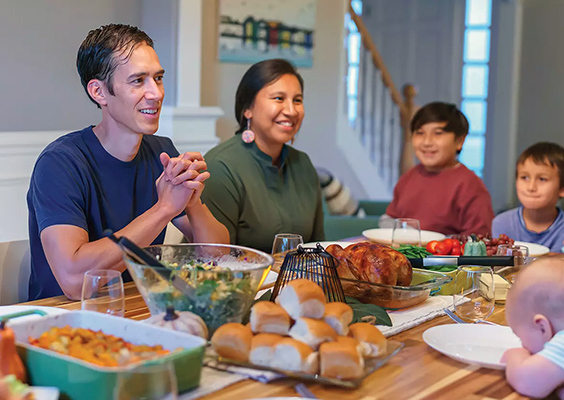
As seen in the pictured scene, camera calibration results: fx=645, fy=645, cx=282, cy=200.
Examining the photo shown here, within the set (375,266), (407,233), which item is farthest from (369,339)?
(407,233)

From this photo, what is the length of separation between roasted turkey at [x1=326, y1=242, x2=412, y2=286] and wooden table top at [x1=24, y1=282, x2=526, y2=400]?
254 millimetres

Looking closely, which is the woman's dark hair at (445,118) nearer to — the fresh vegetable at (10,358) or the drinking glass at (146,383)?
the fresh vegetable at (10,358)

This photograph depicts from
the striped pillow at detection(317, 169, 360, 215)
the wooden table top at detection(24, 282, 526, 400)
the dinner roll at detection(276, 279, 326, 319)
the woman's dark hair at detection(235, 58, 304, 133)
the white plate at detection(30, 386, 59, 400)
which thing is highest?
the woman's dark hair at detection(235, 58, 304, 133)

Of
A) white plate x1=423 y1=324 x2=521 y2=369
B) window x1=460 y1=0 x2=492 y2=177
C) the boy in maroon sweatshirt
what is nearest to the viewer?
white plate x1=423 y1=324 x2=521 y2=369

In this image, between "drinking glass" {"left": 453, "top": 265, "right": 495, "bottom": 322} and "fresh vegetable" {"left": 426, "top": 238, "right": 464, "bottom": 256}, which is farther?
"fresh vegetable" {"left": 426, "top": 238, "right": 464, "bottom": 256}

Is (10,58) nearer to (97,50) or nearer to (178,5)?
(178,5)

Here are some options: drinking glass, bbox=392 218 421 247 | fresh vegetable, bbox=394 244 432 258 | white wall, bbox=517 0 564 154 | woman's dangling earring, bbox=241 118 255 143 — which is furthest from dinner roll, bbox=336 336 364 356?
white wall, bbox=517 0 564 154

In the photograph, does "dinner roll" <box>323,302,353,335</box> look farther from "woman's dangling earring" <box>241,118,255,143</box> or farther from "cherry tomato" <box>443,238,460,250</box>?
"woman's dangling earring" <box>241,118,255,143</box>

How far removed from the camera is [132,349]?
3.17 ft

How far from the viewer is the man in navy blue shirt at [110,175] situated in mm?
1602

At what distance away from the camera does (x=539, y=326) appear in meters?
1.02

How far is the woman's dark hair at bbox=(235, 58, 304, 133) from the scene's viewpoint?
2484 mm

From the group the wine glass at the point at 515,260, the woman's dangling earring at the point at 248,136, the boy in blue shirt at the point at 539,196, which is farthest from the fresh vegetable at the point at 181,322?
the boy in blue shirt at the point at 539,196

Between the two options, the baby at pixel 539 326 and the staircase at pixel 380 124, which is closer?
the baby at pixel 539 326
